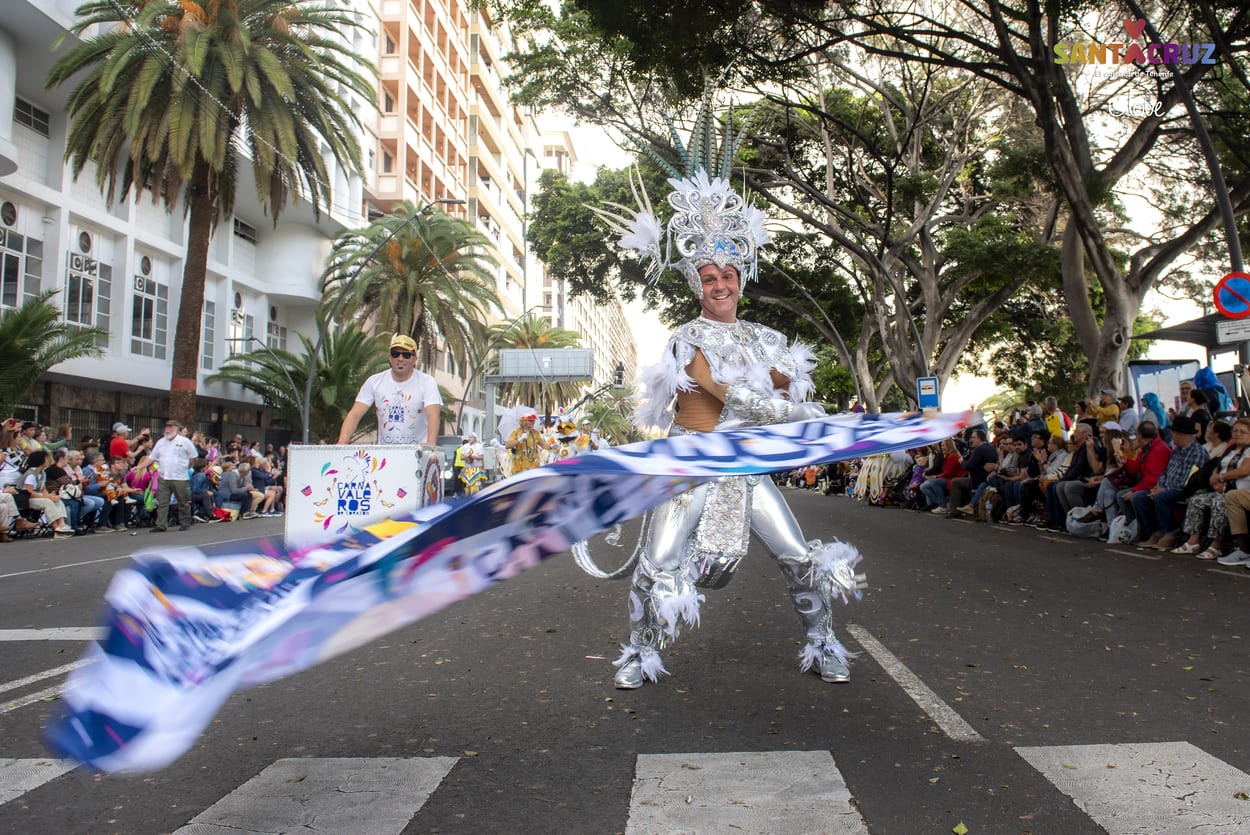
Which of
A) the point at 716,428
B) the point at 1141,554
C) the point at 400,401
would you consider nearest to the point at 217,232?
the point at 400,401

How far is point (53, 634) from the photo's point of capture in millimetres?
6297

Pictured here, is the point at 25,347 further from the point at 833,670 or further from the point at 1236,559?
the point at 1236,559

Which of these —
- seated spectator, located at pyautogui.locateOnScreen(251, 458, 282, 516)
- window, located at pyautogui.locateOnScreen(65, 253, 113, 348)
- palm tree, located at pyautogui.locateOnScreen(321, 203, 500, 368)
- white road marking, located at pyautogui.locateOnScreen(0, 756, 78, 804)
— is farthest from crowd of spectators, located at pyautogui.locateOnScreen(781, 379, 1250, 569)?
window, located at pyautogui.locateOnScreen(65, 253, 113, 348)

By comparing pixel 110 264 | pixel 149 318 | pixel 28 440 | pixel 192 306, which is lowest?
pixel 28 440

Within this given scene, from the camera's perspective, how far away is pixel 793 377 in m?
4.89

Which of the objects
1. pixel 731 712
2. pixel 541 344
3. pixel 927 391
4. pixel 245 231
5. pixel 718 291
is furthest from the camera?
pixel 541 344

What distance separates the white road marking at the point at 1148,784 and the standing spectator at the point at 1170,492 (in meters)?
8.42

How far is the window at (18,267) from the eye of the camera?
77.7 ft

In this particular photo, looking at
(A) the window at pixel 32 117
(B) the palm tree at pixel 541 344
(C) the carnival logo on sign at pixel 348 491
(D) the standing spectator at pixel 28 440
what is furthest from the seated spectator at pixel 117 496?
(B) the palm tree at pixel 541 344

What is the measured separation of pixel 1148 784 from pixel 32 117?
29.4m

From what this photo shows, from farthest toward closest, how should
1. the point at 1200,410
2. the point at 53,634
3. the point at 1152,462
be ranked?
the point at 1200,410
the point at 1152,462
the point at 53,634

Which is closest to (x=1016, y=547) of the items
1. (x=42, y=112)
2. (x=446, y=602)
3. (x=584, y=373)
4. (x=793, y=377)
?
(x=793, y=377)

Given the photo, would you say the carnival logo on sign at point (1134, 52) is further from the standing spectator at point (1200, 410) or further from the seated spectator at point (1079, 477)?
the seated spectator at point (1079, 477)

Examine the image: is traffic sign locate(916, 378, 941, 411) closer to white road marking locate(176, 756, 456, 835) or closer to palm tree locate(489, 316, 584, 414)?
white road marking locate(176, 756, 456, 835)
